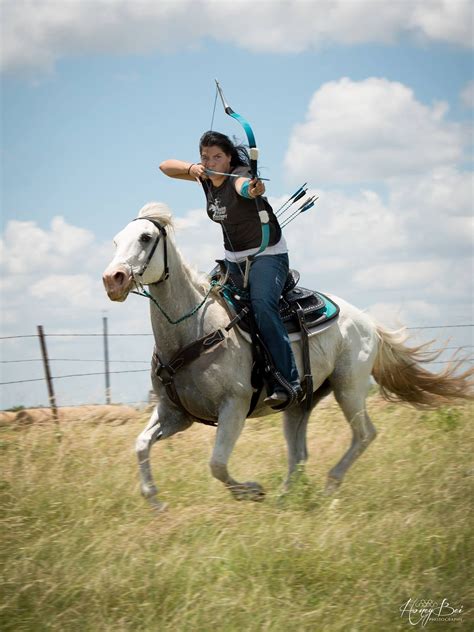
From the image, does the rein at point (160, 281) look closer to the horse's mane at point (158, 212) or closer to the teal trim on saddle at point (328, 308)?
the horse's mane at point (158, 212)

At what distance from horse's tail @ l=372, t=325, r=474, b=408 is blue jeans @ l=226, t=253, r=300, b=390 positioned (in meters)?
1.98

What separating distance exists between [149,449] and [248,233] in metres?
1.95

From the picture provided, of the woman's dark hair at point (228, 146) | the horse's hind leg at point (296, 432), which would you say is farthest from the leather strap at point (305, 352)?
the woman's dark hair at point (228, 146)

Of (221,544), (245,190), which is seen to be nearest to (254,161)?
(245,190)

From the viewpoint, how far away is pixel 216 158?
21.4ft

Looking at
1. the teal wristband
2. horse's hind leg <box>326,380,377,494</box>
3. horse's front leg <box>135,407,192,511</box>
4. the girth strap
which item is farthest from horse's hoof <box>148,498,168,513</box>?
the teal wristband

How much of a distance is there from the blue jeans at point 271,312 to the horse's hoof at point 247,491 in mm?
840

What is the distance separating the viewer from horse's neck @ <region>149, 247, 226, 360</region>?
20.7 ft

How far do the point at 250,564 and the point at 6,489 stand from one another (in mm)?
2555

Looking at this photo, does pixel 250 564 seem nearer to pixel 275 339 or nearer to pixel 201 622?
pixel 201 622

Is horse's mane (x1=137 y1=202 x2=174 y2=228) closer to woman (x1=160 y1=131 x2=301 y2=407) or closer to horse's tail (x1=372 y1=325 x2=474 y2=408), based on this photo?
woman (x1=160 y1=131 x2=301 y2=407)

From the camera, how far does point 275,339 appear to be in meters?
6.45

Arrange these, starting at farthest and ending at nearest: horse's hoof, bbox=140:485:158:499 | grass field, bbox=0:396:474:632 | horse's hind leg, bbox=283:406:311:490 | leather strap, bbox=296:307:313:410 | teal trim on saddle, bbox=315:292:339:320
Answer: horse's hind leg, bbox=283:406:311:490
teal trim on saddle, bbox=315:292:339:320
leather strap, bbox=296:307:313:410
horse's hoof, bbox=140:485:158:499
grass field, bbox=0:396:474:632

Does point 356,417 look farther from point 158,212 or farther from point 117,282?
point 117,282
